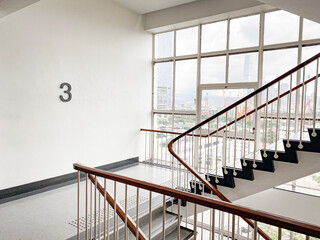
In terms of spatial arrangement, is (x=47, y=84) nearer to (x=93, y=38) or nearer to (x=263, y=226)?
(x=93, y=38)

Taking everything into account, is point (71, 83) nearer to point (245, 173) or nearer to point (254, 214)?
point (245, 173)

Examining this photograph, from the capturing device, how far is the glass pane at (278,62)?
14.7 feet

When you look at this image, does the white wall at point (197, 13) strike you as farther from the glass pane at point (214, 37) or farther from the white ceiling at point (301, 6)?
the white ceiling at point (301, 6)

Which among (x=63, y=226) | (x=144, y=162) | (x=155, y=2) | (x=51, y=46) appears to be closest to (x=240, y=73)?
(x=155, y=2)

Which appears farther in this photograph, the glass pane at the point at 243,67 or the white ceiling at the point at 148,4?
the white ceiling at the point at 148,4

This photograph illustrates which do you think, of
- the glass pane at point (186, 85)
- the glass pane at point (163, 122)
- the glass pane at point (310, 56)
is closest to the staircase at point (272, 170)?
the glass pane at point (310, 56)

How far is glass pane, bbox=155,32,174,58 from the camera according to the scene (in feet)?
20.2

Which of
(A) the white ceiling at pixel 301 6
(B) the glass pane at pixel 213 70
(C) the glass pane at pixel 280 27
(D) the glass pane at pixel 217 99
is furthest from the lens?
(B) the glass pane at pixel 213 70

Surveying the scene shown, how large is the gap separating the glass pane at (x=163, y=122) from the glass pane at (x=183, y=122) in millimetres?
189

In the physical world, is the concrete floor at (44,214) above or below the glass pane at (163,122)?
below

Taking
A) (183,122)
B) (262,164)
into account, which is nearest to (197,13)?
(183,122)

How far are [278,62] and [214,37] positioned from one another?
1.60 metres

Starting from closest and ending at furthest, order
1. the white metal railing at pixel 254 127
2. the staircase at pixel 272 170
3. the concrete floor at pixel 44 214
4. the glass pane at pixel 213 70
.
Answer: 1. the concrete floor at pixel 44 214
2. the staircase at pixel 272 170
3. the white metal railing at pixel 254 127
4. the glass pane at pixel 213 70

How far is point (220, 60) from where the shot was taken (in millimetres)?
5398
